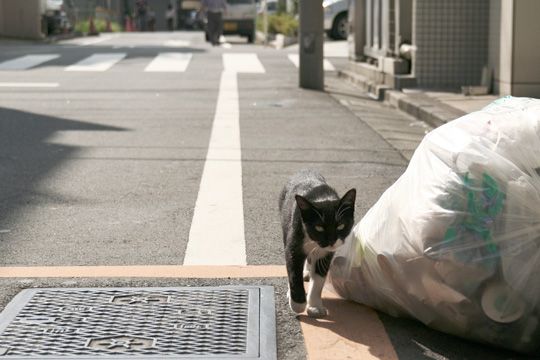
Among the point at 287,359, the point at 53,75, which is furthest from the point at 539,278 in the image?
the point at 53,75

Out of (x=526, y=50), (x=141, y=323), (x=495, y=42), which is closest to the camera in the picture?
(x=141, y=323)

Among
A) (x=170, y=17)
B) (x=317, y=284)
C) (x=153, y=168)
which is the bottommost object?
(x=170, y=17)

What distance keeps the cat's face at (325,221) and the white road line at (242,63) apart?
14181 millimetres

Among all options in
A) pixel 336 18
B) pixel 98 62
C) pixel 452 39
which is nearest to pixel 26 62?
pixel 98 62

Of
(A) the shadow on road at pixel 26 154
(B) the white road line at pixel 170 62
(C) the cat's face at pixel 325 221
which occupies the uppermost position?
(C) the cat's face at pixel 325 221

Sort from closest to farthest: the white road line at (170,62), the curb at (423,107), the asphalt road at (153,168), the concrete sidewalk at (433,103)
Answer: the asphalt road at (153,168) < the curb at (423,107) < the concrete sidewalk at (433,103) < the white road line at (170,62)

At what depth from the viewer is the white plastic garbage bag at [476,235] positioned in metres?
4.07

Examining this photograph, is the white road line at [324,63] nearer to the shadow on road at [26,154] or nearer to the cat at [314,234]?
the shadow on road at [26,154]

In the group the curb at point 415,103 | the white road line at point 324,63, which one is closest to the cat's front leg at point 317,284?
the curb at point 415,103

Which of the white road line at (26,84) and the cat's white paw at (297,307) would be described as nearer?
the cat's white paw at (297,307)

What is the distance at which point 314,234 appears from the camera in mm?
4285

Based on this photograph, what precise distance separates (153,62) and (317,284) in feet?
52.4

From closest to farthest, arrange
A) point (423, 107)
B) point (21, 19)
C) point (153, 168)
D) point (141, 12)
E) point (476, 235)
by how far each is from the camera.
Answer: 1. point (476, 235)
2. point (153, 168)
3. point (423, 107)
4. point (21, 19)
5. point (141, 12)

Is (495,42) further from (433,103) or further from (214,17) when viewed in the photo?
(214,17)
